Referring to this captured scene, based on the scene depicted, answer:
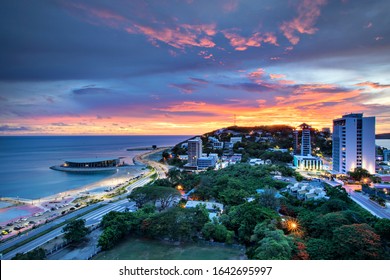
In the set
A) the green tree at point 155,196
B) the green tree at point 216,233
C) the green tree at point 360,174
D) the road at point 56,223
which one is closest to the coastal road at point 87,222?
the road at point 56,223

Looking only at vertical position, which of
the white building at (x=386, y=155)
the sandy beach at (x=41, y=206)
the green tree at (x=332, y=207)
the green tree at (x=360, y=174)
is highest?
the white building at (x=386, y=155)

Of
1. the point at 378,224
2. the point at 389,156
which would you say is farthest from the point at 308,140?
the point at 378,224

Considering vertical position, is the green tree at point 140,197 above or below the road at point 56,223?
A: above

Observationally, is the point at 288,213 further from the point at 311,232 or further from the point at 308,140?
the point at 308,140

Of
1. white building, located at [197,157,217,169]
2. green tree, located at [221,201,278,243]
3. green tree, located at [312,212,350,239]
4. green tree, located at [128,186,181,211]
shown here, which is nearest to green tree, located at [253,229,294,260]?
green tree, located at [312,212,350,239]

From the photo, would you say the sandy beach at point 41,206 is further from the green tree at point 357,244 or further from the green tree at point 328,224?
the green tree at point 357,244

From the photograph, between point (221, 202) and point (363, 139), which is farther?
point (363, 139)

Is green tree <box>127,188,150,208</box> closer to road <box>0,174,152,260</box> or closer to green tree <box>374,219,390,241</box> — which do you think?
road <box>0,174,152,260</box>
